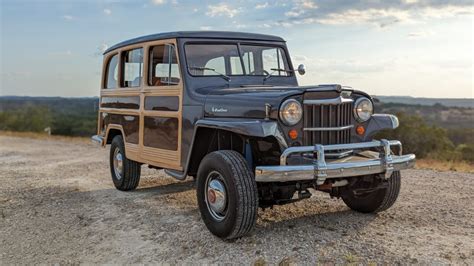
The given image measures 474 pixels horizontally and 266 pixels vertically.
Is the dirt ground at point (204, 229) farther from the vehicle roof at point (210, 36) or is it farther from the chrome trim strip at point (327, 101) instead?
the vehicle roof at point (210, 36)

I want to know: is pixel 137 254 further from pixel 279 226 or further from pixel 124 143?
pixel 124 143

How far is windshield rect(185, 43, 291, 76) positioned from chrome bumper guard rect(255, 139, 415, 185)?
198 centimetres

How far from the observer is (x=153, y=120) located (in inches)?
253

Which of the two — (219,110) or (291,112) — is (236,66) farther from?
(291,112)

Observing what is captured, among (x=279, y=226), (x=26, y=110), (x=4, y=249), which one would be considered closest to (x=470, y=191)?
(x=279, y=226)

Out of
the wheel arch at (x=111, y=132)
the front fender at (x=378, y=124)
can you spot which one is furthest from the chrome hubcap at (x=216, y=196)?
the wheel arch at (x=111, y=132)

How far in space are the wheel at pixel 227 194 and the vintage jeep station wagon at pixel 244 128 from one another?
0.04ft

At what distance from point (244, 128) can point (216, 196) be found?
2.69ft

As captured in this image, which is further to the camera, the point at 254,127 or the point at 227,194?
the point at 227,194

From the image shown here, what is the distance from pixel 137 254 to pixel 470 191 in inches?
208

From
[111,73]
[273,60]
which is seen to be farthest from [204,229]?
[111,73]

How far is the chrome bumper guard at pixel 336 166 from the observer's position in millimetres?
4363

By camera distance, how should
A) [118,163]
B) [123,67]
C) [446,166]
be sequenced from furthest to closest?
[446,166] < [118,163] < [123,67]

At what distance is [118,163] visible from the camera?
787 centimetres
